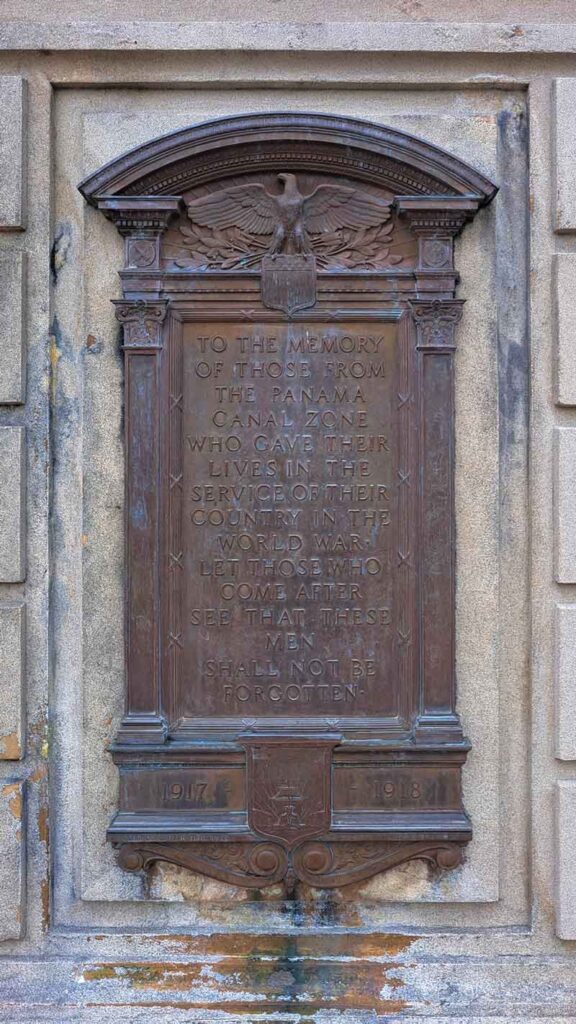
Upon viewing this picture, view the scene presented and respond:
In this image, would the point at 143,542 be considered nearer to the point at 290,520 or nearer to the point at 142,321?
the point at 290,520

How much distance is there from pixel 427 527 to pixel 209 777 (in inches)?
65.4

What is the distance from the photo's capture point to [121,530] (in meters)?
4.29

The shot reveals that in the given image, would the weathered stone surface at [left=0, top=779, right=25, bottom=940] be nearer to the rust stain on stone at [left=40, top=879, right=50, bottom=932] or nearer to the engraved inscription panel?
the rust stain on stone at [left=40, top=879, right=50, bottom=932]

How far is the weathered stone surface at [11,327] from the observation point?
164 inches

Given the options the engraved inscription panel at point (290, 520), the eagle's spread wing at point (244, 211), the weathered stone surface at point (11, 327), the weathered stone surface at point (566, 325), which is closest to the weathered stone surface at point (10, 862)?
the engraved inscription panel at point (290, 520)

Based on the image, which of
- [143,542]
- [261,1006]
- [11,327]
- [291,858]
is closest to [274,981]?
[261,1006]

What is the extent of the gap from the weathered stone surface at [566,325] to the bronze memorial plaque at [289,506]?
1.69 feet

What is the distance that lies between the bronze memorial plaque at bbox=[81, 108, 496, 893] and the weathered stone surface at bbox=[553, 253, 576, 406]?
0.52 meters

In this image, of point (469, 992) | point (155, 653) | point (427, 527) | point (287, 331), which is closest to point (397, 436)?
point (427, 527)

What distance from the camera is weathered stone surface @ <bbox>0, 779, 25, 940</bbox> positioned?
163 inches

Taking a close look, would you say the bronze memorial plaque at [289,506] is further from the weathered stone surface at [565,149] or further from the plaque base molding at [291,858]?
the weathered stone surface at [565,149]

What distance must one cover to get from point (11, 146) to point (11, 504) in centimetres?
177

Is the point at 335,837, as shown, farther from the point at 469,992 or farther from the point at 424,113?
the point at 424,113

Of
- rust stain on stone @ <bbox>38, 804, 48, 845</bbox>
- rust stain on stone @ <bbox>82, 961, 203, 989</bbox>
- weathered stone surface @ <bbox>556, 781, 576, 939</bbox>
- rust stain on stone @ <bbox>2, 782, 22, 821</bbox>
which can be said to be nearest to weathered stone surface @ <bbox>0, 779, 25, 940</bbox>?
rust stain on stone @ <bbox>2, 782, 22, 821</bbox>
